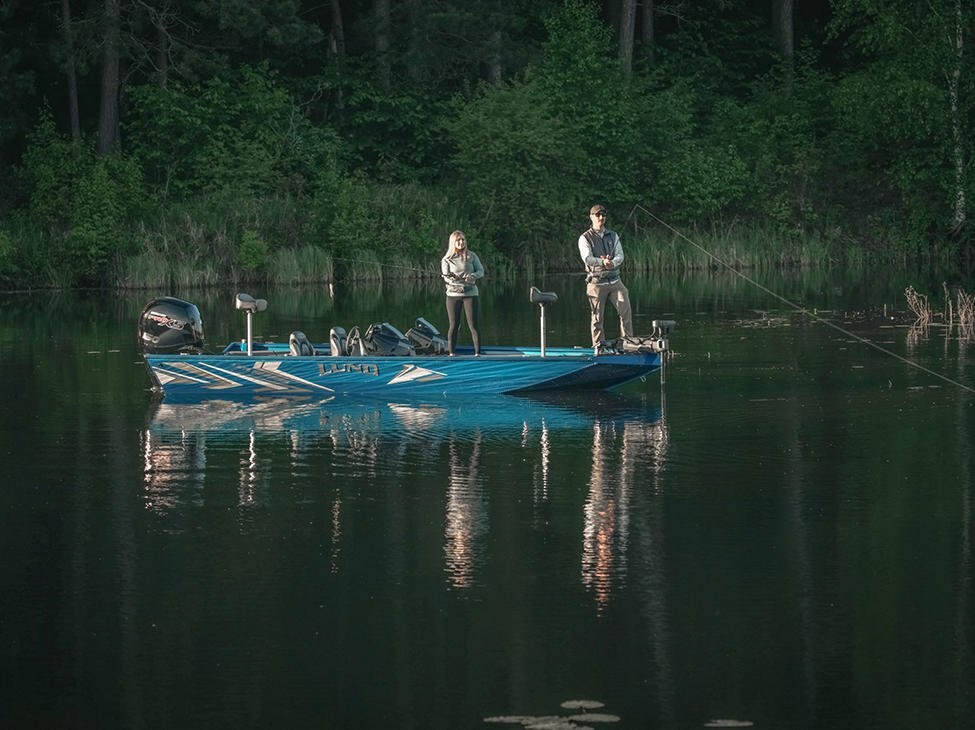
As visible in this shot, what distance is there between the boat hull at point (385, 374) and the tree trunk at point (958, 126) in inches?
1255

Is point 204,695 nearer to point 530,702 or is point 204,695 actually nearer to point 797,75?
point 530,702

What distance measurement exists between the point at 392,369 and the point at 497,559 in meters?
8.85

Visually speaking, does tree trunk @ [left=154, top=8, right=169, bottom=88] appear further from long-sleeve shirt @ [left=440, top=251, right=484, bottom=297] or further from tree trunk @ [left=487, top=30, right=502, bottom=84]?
long-sleeve shirt @ [left=440, top=251, right=484, bottom=297]

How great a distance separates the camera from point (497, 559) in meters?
11.9

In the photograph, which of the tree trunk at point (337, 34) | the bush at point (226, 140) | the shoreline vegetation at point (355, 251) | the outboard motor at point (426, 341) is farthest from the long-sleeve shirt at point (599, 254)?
the tree trunk at point (337, 34)

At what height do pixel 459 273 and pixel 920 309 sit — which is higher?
pixel 459 273

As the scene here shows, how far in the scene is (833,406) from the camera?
19297mm

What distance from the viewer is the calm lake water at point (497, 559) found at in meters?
9.13

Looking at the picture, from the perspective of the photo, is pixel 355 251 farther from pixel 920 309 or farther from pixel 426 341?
pixel 426 341

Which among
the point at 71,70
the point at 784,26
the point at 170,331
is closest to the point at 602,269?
the point at 170,331

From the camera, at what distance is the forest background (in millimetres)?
46281

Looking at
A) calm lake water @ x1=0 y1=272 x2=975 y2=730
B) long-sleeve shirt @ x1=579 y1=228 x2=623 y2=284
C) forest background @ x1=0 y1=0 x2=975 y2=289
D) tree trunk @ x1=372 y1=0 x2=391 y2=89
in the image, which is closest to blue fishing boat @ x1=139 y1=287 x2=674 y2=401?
calm lake water @ x1=0 y1=272 x2=975 y2=730

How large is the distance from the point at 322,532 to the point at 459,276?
966 centimetres

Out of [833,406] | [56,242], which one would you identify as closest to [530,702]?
[833,406]
